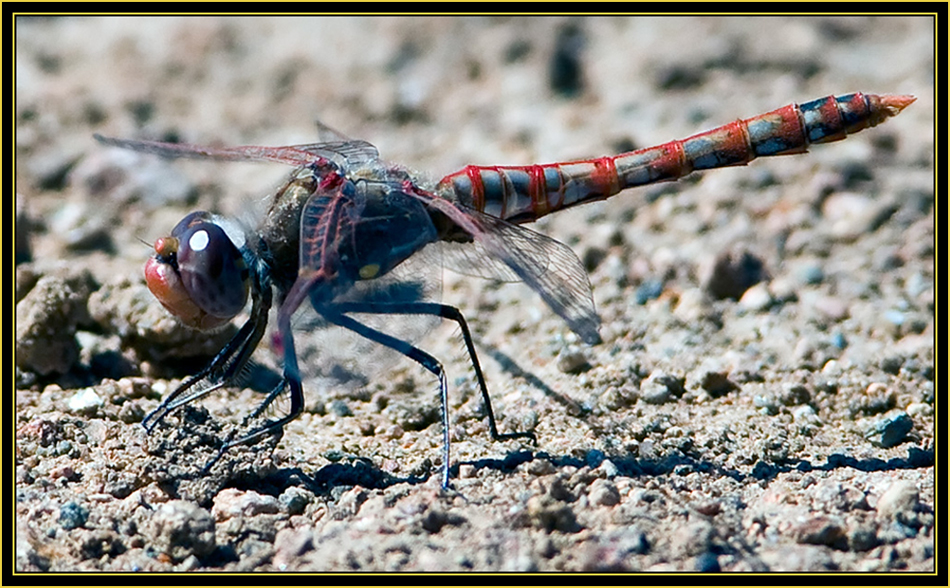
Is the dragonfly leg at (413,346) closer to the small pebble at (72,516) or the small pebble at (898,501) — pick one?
the small pebble at (72,516)

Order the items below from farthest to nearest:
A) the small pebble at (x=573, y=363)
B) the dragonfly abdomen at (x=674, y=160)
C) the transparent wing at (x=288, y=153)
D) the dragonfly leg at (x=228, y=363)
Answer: the small pebble at (x=573, y=363)
the dragonfly abdomen at (x=674, y=160)
the transparent wing at (x=288, y=153)
the dragonfly leg at (x=228, y=363)

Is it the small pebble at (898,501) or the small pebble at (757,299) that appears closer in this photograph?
the small pebble at (898,501)

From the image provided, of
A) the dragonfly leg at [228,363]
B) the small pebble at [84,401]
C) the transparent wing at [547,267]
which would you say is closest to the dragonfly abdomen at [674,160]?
the transparent wing at [547,267]

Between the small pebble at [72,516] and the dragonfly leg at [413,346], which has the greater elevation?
the dragonfly leg at [413,346]

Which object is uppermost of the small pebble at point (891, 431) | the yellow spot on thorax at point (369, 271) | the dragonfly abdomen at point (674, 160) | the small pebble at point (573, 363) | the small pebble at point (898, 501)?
the dragonfly abdomen at point (674, 160)

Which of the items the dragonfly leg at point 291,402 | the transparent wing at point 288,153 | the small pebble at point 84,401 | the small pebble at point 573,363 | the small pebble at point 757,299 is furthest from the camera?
the small pebble at point 757,299

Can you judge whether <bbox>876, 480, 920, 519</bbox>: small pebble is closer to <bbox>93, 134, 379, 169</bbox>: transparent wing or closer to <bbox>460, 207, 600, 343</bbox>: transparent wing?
<bbox>460, 207, 600, 343</bbox>: transparent wing

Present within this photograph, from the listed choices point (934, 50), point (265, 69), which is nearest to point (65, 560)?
point (265, 69)

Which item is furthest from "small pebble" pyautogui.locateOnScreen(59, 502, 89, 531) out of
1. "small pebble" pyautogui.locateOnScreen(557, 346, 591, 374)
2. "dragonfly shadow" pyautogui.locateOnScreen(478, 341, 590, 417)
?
"small pebble" pyautogui.locateOnScreen(557, 346, 591, 374)
